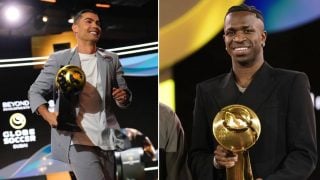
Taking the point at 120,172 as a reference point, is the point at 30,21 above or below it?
above

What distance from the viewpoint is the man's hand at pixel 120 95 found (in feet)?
7.55

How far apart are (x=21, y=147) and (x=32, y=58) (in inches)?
16.7

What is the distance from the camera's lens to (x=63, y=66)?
7.27 ft

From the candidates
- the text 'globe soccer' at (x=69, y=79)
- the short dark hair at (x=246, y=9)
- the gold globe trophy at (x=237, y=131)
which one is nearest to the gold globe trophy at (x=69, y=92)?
the text 'globe soccer' at (x=69, y=79)

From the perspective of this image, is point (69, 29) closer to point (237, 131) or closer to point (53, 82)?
point (53, 82)

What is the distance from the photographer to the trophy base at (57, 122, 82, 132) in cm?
222

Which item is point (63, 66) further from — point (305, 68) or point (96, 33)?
point (305, 68)

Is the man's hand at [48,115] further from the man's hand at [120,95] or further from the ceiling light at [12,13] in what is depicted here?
the ceiling light at [12,13]

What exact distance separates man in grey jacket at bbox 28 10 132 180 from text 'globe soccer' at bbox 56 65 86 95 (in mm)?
51

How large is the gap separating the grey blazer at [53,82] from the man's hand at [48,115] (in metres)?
0.02

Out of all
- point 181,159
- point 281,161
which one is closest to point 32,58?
point 181,159

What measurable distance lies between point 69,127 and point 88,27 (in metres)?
0.50

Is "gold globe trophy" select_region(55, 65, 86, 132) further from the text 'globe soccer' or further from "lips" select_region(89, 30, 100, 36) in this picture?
"lips" select_region(89, 30, 100, 36)

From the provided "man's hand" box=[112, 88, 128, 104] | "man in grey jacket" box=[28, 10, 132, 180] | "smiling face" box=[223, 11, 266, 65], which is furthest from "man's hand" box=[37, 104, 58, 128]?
"smiling face" box=[223, 11, 266, 65]
